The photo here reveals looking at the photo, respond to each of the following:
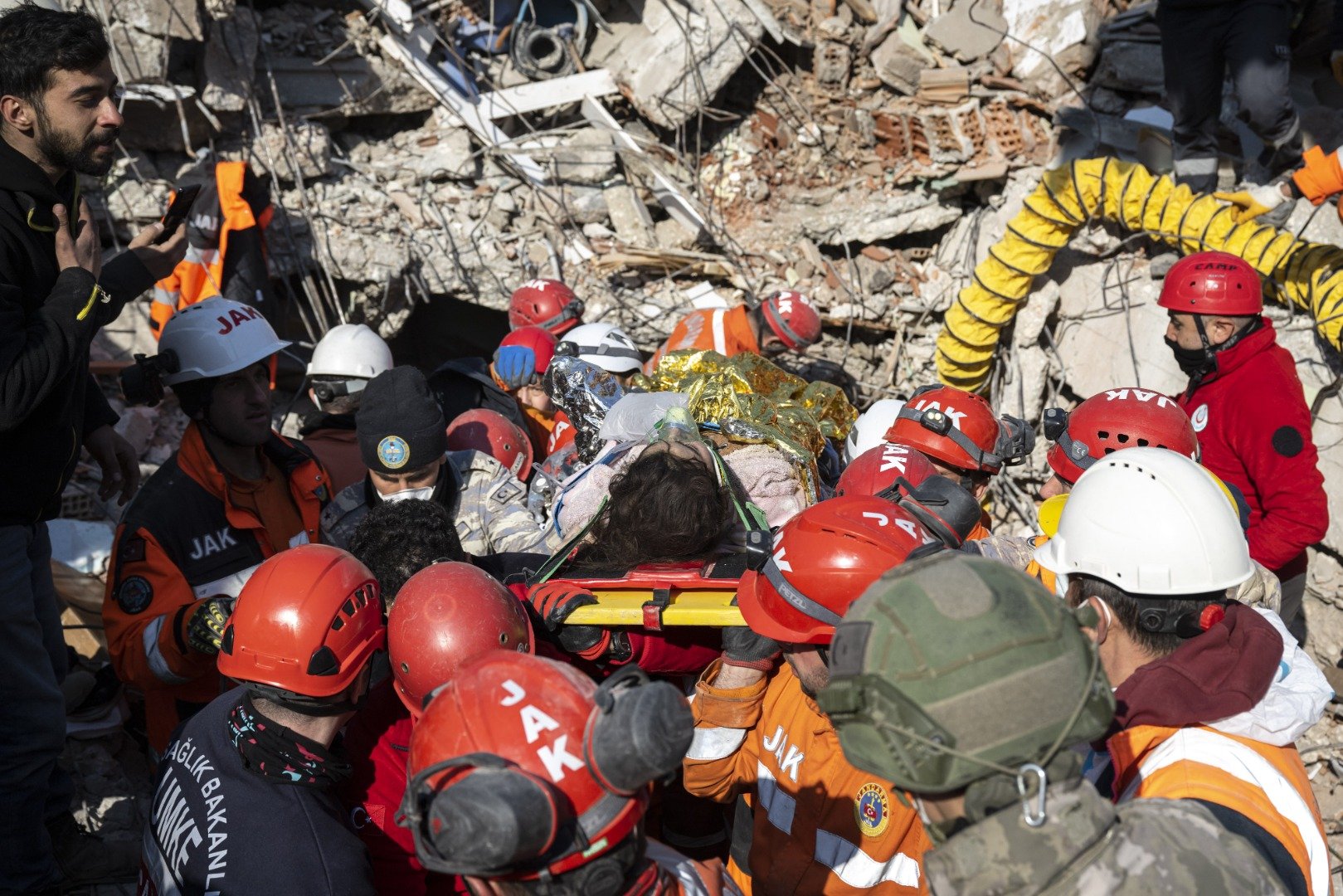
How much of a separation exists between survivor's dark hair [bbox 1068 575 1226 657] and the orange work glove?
13.7 feet

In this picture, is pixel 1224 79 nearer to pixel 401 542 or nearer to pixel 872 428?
pixel 872 428

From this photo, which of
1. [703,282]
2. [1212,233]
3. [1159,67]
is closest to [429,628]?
[1212,233]

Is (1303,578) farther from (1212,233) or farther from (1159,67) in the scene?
(1159,67)

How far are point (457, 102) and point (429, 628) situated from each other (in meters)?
6.93

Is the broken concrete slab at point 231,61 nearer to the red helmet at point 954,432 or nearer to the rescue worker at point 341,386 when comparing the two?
the rescue worker at point 341,386

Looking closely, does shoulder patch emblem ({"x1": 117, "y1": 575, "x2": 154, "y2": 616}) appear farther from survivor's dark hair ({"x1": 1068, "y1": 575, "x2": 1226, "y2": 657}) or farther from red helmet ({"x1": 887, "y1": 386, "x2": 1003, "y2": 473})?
survivor's dark hair ({"x1": 1068, "y1": 575, "x2": 1226, "y2": 657})

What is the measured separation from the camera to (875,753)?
4.68 feet

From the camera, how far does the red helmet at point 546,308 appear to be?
6020mm

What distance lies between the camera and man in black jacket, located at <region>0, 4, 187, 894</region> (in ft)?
9.50

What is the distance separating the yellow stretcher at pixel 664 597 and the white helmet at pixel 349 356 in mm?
2857

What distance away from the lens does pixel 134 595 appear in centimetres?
320

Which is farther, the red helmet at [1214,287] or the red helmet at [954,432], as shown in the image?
the red helmet at [1214,287]

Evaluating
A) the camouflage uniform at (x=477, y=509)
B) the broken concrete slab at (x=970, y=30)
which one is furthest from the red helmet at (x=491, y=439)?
the broken concrete slab at (x=970, y=30)

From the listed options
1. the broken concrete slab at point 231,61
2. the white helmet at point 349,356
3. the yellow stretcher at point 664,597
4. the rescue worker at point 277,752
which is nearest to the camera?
the rescue worker at point 277,752
